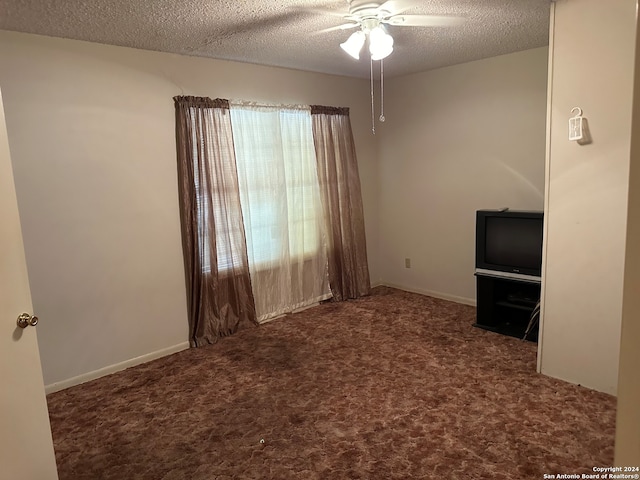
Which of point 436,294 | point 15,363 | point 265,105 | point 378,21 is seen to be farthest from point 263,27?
point 436,294

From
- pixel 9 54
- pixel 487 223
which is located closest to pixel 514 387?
pixel 487 223

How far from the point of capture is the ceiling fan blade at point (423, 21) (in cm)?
286

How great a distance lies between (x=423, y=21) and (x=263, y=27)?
3.43 ft

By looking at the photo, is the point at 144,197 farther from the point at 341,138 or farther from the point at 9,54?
the point at 341,138

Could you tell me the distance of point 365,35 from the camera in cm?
282

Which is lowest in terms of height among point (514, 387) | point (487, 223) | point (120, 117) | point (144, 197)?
point (514, 387)

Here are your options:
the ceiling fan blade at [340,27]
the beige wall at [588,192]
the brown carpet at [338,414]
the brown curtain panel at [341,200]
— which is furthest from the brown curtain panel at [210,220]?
the beige wall at [588,192]

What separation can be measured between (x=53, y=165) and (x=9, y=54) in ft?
2.33

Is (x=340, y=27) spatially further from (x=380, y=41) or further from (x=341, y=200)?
(x=341, y=200)

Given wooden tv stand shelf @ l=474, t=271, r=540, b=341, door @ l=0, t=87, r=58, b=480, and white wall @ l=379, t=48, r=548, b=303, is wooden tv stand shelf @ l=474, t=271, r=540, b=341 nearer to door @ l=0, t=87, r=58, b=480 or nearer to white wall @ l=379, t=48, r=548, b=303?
white wall @ l=379, t=48, r=548, b=303

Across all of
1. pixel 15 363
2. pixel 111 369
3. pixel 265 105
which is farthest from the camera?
pixel 265 105

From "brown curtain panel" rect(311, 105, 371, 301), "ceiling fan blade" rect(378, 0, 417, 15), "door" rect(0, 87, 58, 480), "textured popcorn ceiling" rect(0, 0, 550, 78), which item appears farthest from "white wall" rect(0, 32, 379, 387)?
"ceiling fan blade" rect(378, 0, 417, 15)

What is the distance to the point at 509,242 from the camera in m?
3.83

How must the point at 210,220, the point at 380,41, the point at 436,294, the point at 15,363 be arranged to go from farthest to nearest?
1. the point at 436,294
2. the point at 210,220
3. the point at 380,41
4. the point at 15,363
